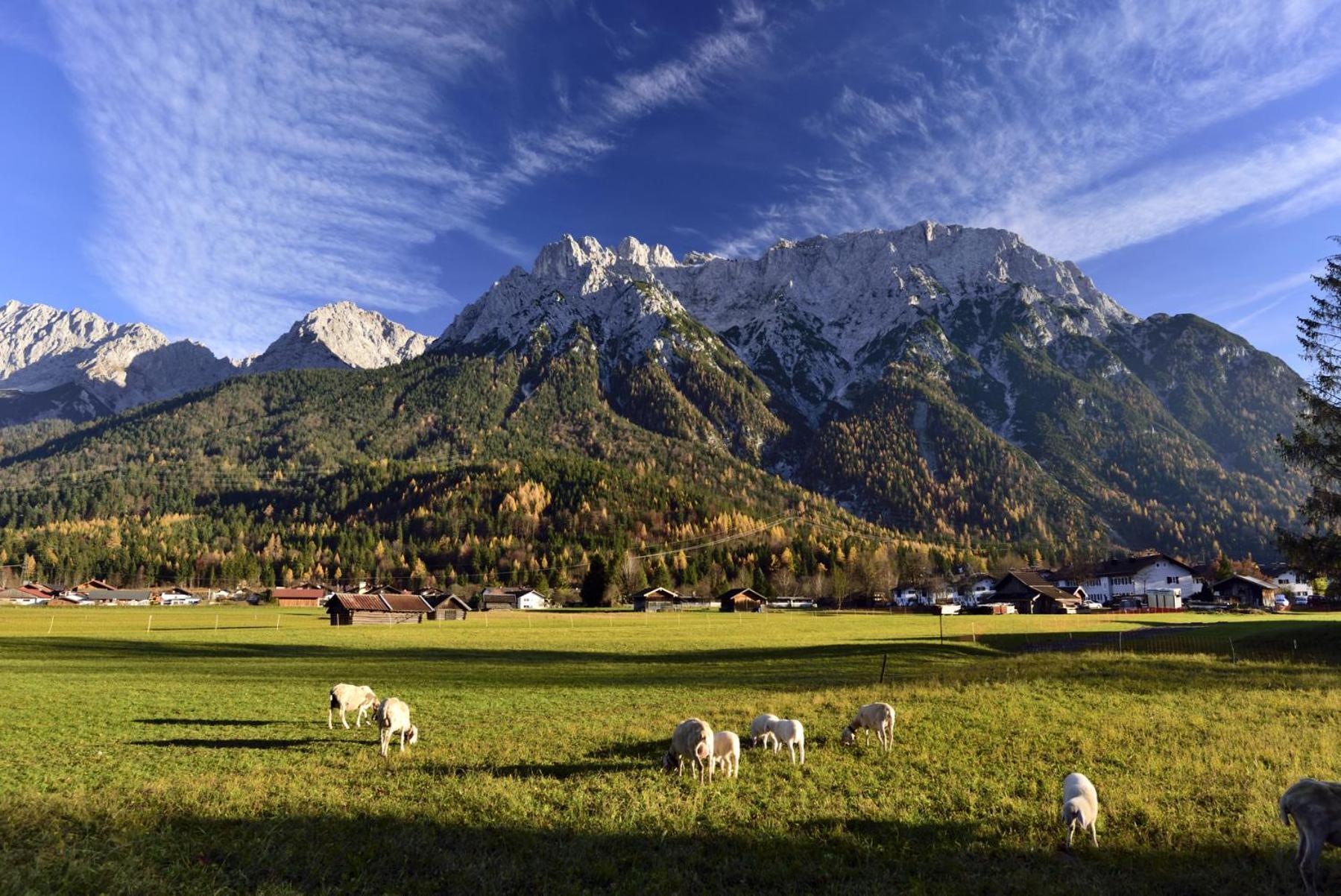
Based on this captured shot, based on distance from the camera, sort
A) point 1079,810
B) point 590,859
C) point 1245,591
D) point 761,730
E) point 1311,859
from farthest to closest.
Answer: point 1245,591 → point 761,730 → point 1079,810 → point 590,859 → point 1311,859

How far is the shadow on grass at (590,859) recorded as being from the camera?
9.33 metres

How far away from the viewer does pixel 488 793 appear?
13570mm

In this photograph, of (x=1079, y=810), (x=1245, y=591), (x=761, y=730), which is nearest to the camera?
(x=1079, y=810)

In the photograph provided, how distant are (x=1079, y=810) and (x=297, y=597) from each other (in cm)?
17666

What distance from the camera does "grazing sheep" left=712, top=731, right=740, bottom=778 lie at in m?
14.8

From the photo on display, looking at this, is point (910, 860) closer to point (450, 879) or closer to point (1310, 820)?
point (1310, 820)

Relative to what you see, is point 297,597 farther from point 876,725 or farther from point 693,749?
point 876,725

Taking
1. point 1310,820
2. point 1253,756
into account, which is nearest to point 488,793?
point 1310,820

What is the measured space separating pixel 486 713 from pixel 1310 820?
23094 mm

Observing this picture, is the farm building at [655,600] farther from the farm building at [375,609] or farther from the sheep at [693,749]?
the sheep at [693,749]

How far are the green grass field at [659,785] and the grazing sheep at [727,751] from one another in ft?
2.10

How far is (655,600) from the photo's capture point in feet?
479

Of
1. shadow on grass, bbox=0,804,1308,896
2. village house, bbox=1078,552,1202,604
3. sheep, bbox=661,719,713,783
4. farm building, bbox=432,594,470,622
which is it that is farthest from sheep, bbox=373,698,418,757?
village house, bbox=1078,552,1202,604

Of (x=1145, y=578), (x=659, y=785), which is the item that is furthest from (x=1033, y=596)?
(x=659, y=785)
